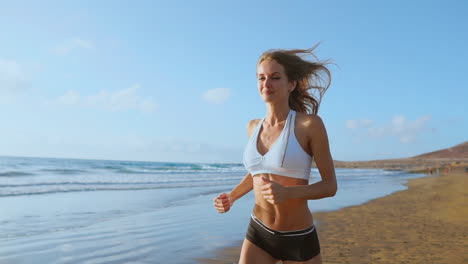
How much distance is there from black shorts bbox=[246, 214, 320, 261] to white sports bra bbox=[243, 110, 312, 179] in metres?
0.37

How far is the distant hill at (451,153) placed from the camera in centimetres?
12028

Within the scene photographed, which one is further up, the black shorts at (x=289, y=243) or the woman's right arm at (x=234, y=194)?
the woman's right arm at (x=234, y=194)

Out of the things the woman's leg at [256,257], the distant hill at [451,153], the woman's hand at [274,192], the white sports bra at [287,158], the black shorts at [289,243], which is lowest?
the woman's leg at [256,257]

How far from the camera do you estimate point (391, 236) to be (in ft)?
26.7

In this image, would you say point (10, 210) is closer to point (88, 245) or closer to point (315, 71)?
point (88, 245)

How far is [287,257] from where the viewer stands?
2623 mm

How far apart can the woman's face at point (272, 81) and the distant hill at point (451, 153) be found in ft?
428

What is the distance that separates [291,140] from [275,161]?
15cm

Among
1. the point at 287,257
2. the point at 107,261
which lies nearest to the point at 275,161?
the point at 287,257

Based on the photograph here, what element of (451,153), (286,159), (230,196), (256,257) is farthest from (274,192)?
(451,153)

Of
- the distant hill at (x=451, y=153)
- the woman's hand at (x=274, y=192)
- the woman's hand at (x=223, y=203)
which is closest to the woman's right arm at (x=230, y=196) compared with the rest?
the woman's hand at (x=223, y=203)

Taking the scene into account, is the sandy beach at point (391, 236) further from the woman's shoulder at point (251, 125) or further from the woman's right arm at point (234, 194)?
the woman's shoulder at point (251, 125)

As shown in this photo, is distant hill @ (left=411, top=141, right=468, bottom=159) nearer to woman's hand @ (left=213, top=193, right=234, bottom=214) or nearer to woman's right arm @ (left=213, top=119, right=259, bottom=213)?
woman's right arm @ (left=213, top=119, right=259, bottom=213)

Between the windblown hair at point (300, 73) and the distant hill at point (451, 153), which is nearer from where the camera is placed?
the windblown hair at point (300, 73)
